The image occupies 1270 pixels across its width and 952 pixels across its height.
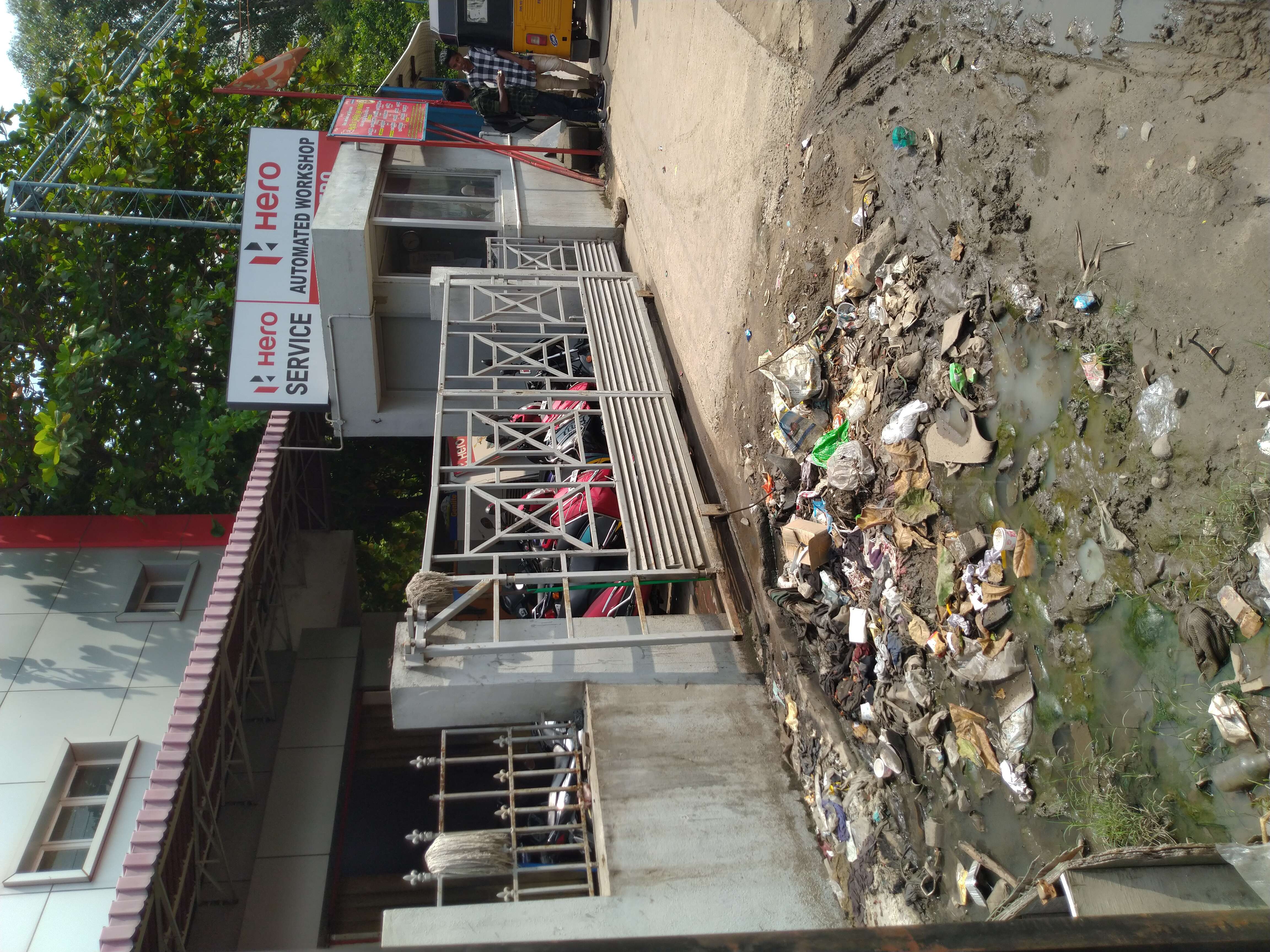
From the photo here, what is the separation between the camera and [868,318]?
311 centimetres

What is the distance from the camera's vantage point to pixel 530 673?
380 cm

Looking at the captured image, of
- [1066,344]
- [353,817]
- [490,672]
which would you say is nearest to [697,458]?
[490,672]

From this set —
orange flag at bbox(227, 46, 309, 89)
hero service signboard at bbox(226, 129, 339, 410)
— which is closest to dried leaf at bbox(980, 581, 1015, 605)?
hero service signboard at bbox(226, 129, 339, 410)

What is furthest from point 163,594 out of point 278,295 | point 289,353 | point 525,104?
point 525,104

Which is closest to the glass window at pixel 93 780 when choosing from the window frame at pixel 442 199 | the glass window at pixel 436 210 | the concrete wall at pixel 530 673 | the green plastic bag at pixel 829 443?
the concrete wall at pixel 530 673

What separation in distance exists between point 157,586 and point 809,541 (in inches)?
324

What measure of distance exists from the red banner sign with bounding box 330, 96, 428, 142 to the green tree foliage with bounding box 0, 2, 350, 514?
9.45 ft

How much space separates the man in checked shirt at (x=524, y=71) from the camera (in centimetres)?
977

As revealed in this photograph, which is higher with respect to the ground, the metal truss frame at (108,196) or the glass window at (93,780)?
the metal truss frame at (108,196)

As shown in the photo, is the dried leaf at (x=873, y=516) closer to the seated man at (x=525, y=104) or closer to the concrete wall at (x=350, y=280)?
the concrete wall at (x=350, y=280)

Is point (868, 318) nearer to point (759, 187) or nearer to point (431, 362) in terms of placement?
point (759, 187)

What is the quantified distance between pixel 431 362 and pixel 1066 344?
24.7 ft

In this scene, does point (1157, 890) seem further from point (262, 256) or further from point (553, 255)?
point (262, 256)

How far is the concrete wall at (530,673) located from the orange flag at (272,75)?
8.63 m
